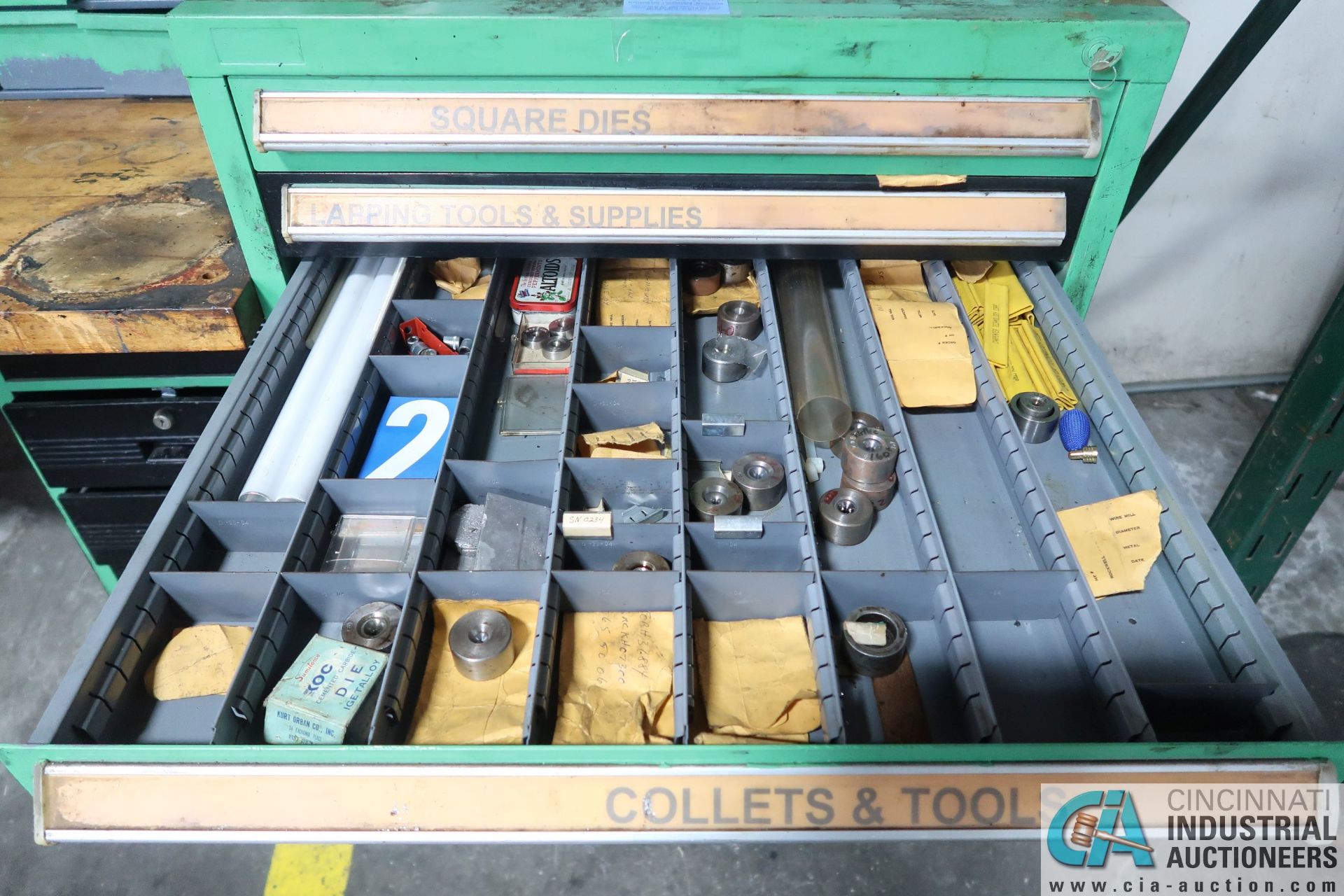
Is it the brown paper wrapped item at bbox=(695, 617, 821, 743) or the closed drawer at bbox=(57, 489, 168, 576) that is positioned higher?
the closed drawer at bbox=(57, 489, 168, 576)

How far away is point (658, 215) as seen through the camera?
152 cm

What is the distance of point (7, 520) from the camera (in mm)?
3104

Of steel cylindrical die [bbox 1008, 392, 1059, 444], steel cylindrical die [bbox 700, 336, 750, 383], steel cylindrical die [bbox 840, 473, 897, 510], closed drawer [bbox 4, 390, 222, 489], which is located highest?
closed drawer [bbox 4, 390, 222, 489]

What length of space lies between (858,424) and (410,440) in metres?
0.80

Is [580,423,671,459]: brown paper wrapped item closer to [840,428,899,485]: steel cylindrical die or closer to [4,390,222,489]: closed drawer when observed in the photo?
[840,428,899,485]: steel cylindrical die

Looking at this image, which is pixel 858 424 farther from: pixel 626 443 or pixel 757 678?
pixel 757 678

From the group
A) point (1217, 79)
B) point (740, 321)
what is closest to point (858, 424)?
point (740, 321)

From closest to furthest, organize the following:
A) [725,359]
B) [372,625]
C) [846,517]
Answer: [372,625] → [846,517] → [725,359]

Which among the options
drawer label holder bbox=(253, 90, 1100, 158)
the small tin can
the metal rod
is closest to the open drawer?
the small tin can

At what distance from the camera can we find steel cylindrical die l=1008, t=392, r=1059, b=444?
151 centimetres

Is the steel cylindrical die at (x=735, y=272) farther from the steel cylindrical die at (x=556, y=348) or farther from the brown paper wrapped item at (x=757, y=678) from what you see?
the brown paper wrapped item at (x=757, y=678)

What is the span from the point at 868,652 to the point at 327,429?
3.16 ft

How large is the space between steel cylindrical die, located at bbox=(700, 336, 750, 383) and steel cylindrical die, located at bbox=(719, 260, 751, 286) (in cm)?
26

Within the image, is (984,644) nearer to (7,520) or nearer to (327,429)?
(327,429)
